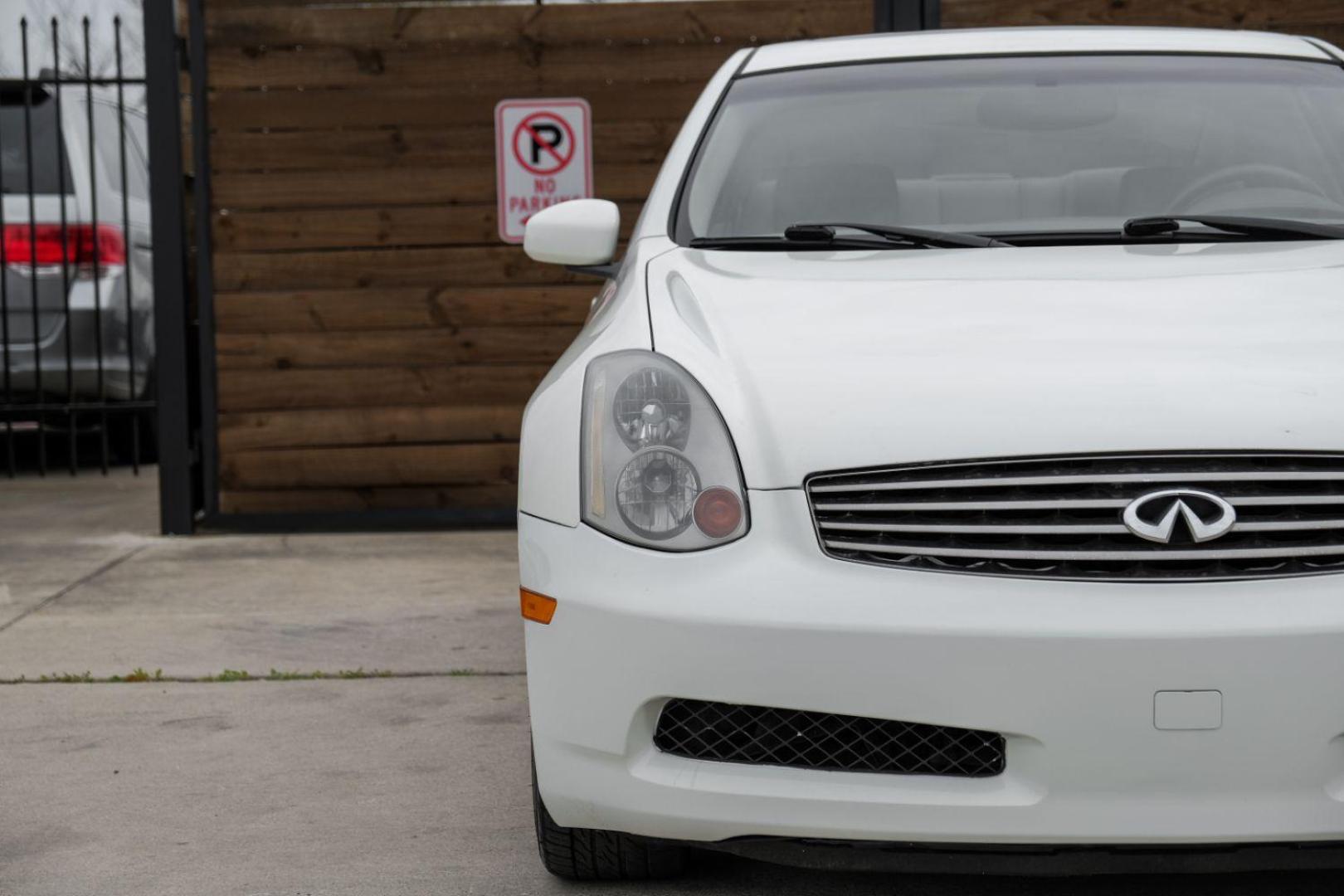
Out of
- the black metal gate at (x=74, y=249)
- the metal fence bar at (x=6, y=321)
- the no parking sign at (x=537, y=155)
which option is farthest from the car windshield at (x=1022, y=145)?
the metal fence bar at (x=6, y=321)

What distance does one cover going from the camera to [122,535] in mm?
6980

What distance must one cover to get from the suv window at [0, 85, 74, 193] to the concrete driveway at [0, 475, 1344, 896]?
370cm

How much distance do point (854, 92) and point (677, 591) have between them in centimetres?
170

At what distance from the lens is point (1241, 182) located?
3350 mm

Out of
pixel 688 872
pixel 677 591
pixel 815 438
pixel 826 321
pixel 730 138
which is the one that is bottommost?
pixel 688 872

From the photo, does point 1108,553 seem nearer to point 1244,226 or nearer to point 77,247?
point 1244,226

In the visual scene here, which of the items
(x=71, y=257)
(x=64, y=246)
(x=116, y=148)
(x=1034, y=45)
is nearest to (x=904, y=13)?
(x=1034, y=45)

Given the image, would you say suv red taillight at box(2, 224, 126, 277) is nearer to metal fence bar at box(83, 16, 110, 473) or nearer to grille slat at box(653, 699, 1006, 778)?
metal fence bar at box(83, 16, 110, 473)

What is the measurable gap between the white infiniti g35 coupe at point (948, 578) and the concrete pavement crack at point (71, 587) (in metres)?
2.99

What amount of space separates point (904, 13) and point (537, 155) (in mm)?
1576

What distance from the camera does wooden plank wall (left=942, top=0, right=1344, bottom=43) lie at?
6770 millimetres

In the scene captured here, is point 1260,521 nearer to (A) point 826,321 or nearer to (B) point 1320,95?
(A) point 826,321

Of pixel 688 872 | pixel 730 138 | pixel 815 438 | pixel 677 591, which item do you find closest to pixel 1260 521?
pixel 815 438

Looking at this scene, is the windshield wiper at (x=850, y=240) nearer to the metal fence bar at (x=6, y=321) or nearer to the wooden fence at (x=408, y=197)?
the wooden fence at (x=408, y=197)
